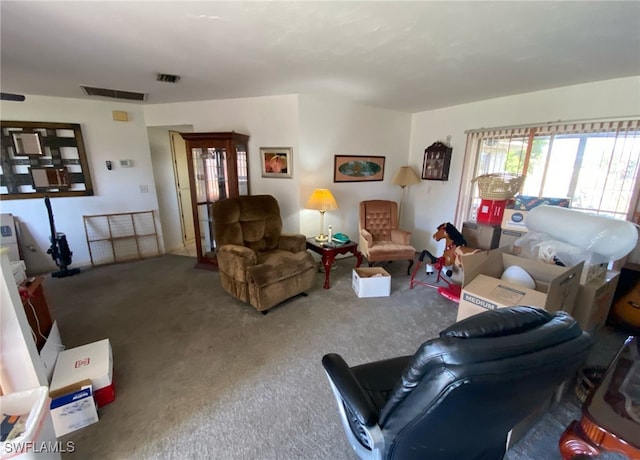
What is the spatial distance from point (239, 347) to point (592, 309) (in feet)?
8.68

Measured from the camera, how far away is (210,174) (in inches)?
142

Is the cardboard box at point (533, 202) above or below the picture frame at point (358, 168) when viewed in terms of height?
below

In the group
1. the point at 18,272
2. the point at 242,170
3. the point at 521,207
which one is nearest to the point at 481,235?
the point at 521,207

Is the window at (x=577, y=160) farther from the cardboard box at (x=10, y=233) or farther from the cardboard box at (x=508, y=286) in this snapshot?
the cardboard box at (x=10, y=233)

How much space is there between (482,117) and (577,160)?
3.78 feet

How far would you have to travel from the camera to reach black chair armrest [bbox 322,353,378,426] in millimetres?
918

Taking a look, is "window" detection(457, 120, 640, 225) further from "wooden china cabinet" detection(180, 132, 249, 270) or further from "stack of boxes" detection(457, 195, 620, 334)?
"wooden china cabinet" detection(180, 132, 249, 270)

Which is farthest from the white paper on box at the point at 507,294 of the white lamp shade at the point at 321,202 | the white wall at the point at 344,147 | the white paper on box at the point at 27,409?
the white wall at the point at 344,147

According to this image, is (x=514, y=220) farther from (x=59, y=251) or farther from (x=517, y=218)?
(x=59, y=251)

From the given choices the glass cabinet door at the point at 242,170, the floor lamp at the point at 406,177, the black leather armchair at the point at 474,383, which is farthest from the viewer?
the floor lamp at the point at 406,177

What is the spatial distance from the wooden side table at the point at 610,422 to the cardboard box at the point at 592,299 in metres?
0.51

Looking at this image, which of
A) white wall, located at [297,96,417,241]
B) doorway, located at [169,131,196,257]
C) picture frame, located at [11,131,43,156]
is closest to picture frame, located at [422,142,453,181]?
white wall, located at [297,96,417,241]

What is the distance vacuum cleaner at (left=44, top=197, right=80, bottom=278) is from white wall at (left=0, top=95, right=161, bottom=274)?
0.92 ft

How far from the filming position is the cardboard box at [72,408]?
1446 mm
